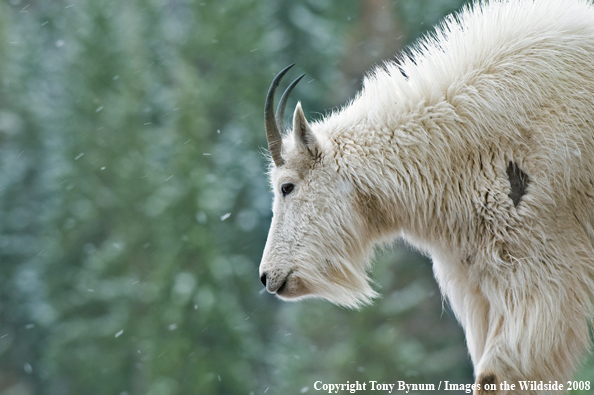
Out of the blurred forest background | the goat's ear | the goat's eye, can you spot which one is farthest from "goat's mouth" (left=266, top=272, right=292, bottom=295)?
the blurred forest background

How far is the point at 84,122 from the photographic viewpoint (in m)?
24.4

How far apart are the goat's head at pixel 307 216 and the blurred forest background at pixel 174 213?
10239 mm

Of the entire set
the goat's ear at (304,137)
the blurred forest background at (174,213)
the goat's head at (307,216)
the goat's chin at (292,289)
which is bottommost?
the blurred forest background at (174,213)

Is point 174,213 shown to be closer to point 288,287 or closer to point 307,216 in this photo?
point 288,287

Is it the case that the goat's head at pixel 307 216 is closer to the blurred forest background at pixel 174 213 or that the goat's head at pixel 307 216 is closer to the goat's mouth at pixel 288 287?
the goat's mouth at pixel 288 287

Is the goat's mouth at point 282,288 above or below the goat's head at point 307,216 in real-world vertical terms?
below

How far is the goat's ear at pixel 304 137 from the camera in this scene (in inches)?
173

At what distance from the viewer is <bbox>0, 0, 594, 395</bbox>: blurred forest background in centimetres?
1650

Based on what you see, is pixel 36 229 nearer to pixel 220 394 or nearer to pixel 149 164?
pixel 149 164

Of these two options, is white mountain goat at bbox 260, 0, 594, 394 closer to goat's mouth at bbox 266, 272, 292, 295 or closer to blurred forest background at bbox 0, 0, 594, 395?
goat's mouth at bbox 266, 272, 292, 295

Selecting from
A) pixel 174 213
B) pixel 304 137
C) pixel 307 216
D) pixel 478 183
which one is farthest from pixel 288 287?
pixel 174 213

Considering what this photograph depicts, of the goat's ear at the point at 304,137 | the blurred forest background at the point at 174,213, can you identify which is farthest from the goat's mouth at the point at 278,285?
the blurred forest background at the point at 174,213

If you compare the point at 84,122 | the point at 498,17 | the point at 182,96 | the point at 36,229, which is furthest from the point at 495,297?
the point at 36,229

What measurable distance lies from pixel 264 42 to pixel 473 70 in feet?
63.4
